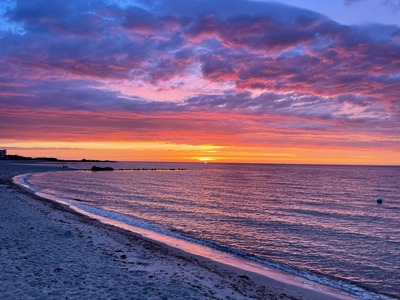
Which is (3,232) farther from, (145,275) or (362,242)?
(362,242)

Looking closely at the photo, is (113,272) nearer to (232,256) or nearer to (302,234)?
(232,256)

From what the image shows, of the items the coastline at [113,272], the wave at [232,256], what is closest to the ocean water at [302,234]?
the wave at [232,256]

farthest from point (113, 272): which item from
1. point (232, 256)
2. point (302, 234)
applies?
point (302, 234)

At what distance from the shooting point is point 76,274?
11.7m

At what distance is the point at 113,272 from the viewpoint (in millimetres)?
12523

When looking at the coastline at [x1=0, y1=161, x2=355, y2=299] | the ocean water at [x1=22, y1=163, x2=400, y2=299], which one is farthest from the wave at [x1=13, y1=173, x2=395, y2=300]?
the coastline at [x1=0, y1=161, x2=355, y2=299]

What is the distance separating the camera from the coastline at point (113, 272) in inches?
409

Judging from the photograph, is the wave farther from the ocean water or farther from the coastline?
the coastline

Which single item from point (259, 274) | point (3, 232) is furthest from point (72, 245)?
point (259, 274)

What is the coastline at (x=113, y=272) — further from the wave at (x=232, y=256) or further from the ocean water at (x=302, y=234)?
the ocean water at (x=302, y=234)

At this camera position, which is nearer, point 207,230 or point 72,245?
point 72,245

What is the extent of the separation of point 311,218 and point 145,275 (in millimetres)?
25437

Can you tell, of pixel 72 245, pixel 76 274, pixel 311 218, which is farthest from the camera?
pixel 311 218

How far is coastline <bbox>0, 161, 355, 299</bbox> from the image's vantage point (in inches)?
409
